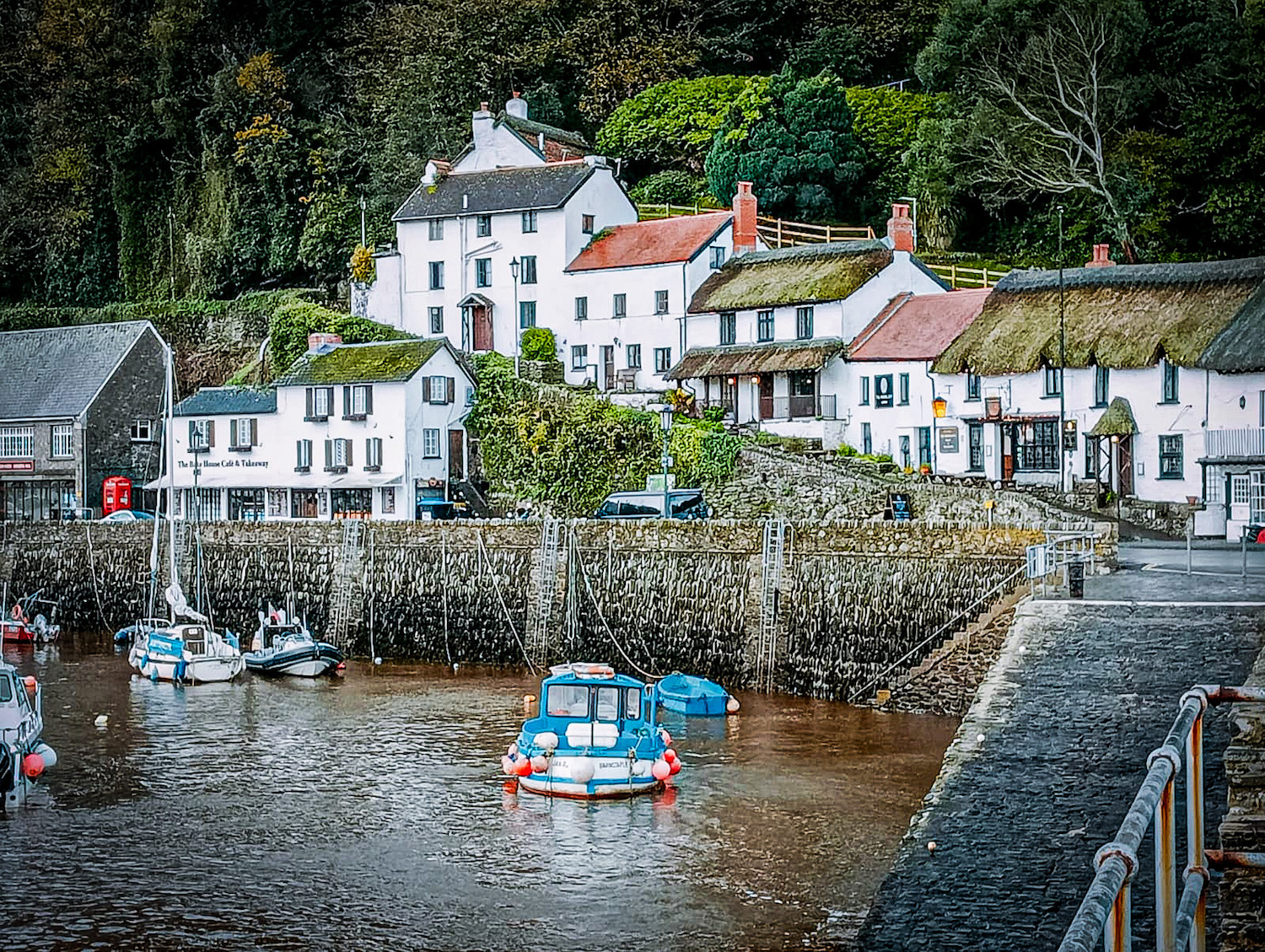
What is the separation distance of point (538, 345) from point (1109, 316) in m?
22.0

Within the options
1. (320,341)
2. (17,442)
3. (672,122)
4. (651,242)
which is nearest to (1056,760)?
(651,242)

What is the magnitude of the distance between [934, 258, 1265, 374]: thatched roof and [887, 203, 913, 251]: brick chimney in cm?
597

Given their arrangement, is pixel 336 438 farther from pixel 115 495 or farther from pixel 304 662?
pixel 304 662

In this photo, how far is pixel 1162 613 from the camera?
2570 cm

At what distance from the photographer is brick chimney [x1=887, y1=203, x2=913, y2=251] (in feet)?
183

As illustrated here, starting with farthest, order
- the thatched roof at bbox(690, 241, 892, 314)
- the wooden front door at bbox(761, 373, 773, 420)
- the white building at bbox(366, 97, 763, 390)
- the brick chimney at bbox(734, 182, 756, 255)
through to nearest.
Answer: the brick chimney at bbox(734, 182, 756, 255) → the white building at bbox(366, 97, 763, 390) → the wooden front door at bbox(761, 373, 773, 420) → the thatched roof at bbox(690, 241, 892, 314)

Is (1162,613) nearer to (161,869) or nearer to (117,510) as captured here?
(161,869)

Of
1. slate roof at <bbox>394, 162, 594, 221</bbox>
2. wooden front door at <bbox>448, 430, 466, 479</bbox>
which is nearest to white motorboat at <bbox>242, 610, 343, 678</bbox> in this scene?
wooden front door at <bbox>448, 430, 466, 479</bbox>

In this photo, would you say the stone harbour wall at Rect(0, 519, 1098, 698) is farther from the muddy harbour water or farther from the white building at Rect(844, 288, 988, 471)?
the white building at Rect(844, 288, 988, 471)

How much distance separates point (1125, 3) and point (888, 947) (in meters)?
51.7

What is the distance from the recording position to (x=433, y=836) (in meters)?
23.4

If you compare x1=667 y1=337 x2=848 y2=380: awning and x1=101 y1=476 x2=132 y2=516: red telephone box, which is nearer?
x1=667 y1=337 x2=848 y2=380: awning

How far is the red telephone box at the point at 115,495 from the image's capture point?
60969mm

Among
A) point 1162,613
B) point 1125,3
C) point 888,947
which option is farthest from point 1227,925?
point 1125,3
